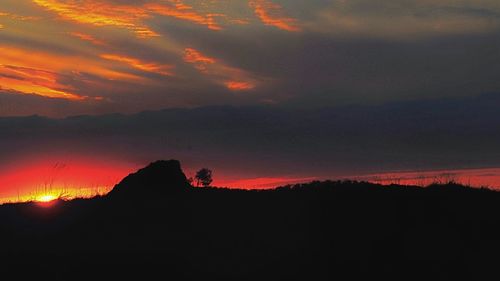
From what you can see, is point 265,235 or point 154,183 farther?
point 154,183

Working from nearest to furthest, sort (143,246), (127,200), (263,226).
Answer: (143,246)
(263,226)
(127,200)

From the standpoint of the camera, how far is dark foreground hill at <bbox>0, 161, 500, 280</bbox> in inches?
594

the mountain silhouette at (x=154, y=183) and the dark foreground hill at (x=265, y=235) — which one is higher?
the mountain silhouette at (x=154, y=183)

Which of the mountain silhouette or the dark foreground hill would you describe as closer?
the dark foreground hill

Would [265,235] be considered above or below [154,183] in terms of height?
below

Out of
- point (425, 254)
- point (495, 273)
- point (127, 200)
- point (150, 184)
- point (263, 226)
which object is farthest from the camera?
point (150, 184)

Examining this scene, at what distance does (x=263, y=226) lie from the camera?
17750 mm

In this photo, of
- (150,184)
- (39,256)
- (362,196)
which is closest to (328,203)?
(362,196)

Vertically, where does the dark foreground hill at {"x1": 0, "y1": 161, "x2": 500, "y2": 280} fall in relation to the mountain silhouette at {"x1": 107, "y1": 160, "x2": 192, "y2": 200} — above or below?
below

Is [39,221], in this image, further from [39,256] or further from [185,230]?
[185,230]

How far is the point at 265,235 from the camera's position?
56.3 ft

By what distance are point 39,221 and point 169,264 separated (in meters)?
6.67

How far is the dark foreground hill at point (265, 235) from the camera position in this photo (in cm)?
1509

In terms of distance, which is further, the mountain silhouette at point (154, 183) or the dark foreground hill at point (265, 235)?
the mountain silhouette at point (154, 183)
